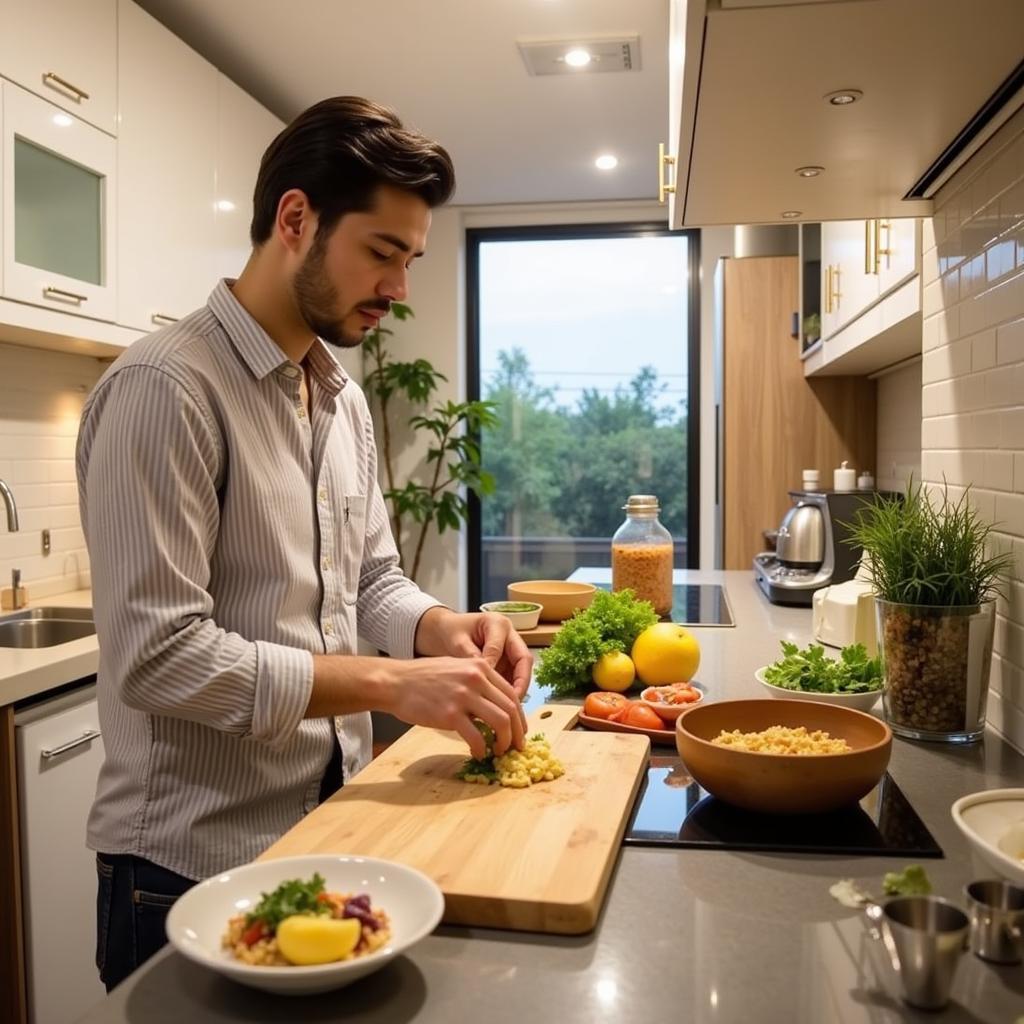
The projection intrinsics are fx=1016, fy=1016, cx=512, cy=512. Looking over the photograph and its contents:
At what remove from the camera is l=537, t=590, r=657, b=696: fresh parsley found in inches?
66.9

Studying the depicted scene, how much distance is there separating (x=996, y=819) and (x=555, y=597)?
140 cm

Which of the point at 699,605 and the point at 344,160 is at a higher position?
the point at 344,160

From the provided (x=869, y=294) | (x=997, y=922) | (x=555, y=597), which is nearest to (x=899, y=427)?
(x=869, y=294)

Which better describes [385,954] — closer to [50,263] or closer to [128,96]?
[50,263]

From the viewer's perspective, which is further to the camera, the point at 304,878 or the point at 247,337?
the point at 247,337

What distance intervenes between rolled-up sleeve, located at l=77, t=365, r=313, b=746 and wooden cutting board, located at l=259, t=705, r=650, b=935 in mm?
149

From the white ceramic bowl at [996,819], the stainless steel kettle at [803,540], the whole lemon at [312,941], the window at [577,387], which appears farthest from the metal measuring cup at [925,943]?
the window at [577,387]

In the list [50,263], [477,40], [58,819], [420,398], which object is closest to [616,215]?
[420,398]

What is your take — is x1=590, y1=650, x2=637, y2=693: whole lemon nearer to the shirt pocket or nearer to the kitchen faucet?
the shirt pocket

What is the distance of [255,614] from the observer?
1236mm

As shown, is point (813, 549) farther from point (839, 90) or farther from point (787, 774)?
point (787, 774)

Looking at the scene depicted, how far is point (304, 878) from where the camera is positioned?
2.80 feet

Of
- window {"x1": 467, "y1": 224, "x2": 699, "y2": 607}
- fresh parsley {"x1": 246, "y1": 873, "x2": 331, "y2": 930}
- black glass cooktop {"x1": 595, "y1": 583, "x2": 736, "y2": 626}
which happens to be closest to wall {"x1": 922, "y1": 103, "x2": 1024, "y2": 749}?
black glass cooktop {"x1": 595, "y1": 583, "x2": 736, "y2": 626}

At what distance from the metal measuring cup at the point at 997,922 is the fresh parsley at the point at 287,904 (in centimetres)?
50
